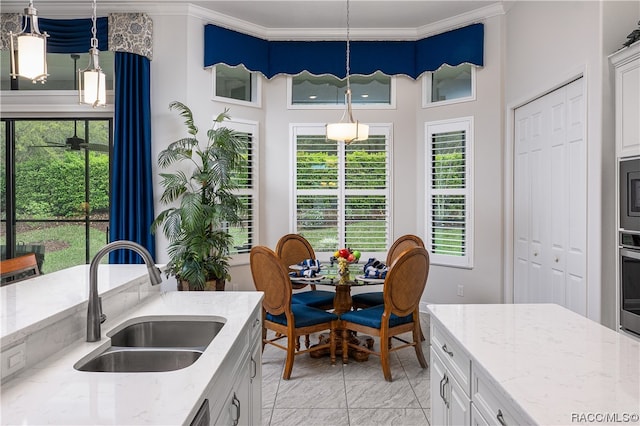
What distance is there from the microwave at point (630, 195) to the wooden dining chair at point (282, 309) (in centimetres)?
222

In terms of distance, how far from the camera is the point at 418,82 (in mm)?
5445

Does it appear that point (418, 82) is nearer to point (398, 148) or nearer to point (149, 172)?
point (398, 148)

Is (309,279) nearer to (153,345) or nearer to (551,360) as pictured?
(153,345)

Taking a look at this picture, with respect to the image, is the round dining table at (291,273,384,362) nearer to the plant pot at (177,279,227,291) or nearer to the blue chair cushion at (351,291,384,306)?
the blue chair cushion at (351,291,384,306)

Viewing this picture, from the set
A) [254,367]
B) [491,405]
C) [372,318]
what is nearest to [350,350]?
[372,318]

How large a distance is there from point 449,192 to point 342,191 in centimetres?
132

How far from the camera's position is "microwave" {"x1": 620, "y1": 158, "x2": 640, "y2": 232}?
2.52 metres

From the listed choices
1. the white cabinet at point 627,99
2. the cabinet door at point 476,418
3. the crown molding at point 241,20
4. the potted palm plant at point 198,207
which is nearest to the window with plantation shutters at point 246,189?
the potted palm plant at point 198,207

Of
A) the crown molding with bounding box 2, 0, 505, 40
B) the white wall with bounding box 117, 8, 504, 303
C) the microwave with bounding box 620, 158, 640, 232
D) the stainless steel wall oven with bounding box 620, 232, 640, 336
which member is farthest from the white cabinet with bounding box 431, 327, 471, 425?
the crown molding with bounding box 2, 0, 505, 40

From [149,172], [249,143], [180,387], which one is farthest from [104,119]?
[180,387]

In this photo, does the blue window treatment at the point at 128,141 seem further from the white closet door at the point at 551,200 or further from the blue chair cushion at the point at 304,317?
the white closet door at the point at 551,200

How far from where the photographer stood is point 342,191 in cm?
551

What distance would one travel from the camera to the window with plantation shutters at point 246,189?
5180 mm

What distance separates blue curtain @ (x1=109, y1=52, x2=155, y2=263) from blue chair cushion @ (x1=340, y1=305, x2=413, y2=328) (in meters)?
2.41
